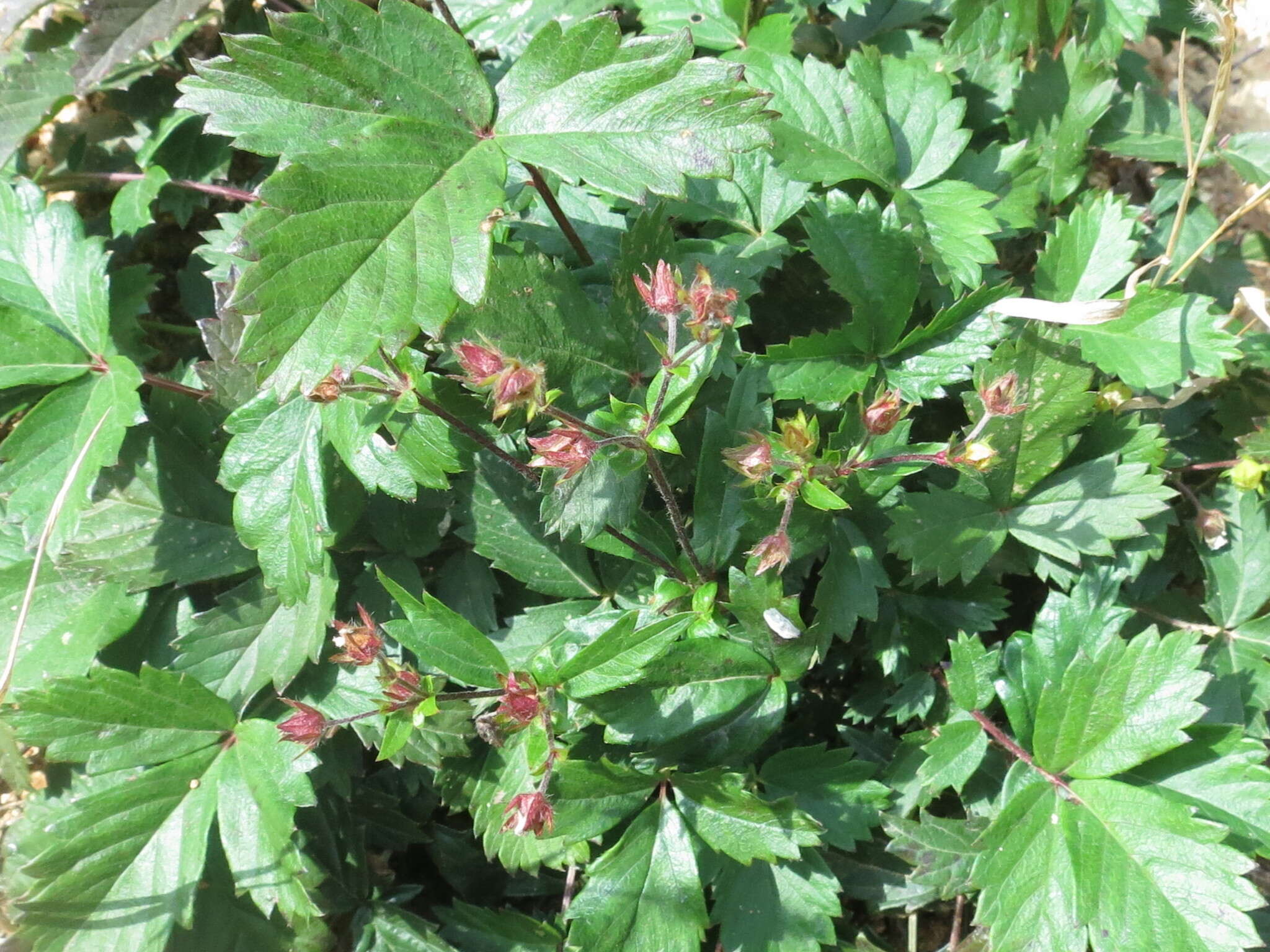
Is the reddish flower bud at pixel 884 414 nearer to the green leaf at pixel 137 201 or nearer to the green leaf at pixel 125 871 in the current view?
the green leaf at pixel 125 871

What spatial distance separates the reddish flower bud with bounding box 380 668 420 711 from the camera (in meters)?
1.42

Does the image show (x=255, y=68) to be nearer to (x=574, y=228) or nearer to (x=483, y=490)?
(x=574, y=228)

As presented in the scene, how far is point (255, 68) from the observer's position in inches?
53.2

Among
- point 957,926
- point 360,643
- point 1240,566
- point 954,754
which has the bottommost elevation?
point 957,926

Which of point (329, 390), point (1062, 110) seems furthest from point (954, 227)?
point (329, 390)

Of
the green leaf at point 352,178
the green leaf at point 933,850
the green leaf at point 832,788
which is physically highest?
the green leaf at point 352,178

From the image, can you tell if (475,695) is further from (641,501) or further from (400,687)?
(641,501)

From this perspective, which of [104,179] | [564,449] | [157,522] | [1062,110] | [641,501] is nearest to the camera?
[564,449]

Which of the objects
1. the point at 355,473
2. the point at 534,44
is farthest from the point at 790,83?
the point at 355,473

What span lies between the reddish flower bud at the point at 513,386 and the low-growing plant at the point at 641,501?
0.05 feet

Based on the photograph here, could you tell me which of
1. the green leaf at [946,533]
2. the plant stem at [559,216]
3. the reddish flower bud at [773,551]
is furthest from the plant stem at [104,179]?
the green leaf at [946,533]

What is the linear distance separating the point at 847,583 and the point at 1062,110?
1255 millimetres

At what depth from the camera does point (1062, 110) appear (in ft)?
6.78

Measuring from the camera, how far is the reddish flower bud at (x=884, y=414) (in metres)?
1.39
